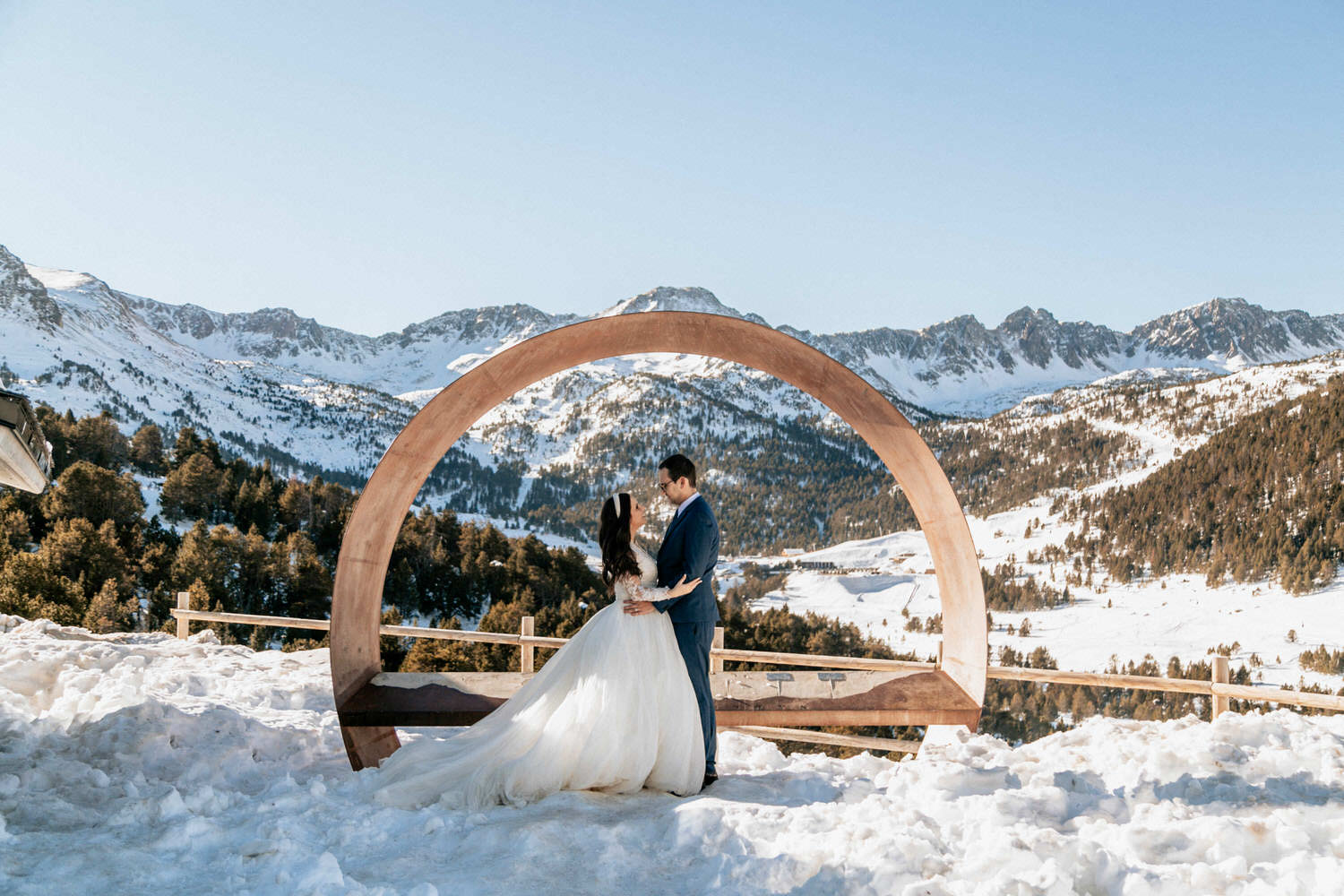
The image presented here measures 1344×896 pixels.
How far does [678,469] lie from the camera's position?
5.27 metres

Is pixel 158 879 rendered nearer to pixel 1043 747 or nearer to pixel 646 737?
pixel 646 737

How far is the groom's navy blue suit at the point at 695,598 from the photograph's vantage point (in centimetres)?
508

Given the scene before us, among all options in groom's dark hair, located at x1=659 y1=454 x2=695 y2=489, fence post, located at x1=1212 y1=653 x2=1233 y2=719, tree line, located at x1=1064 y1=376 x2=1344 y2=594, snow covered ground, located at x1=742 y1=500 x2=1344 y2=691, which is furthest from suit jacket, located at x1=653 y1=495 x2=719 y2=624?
tree line, located at x1=1064 y1=376 x2=1344 y2=594

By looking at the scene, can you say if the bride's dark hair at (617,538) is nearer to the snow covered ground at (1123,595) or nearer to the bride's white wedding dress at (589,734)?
the bride's white wedding dress at (589,734)

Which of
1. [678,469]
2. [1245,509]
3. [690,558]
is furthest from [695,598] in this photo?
[1245,509]

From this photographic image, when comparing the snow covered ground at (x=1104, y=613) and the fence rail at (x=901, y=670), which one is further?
the snow covered ground at (x=1104, y=613)

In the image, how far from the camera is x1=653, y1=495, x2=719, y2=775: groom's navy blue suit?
5.08 metres

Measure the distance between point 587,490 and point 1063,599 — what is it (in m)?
86.7

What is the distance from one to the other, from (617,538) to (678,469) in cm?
61

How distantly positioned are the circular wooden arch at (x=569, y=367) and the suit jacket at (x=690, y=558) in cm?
126

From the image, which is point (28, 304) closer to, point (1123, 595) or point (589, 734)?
point (1123, 595)

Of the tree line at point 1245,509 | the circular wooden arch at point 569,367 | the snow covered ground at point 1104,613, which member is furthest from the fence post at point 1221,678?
the tree line at point 1245,509

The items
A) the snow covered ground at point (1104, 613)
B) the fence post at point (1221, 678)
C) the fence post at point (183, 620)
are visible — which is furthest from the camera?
the snow covered ground at point (1104, 613)

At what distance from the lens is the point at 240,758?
533 centimetres
